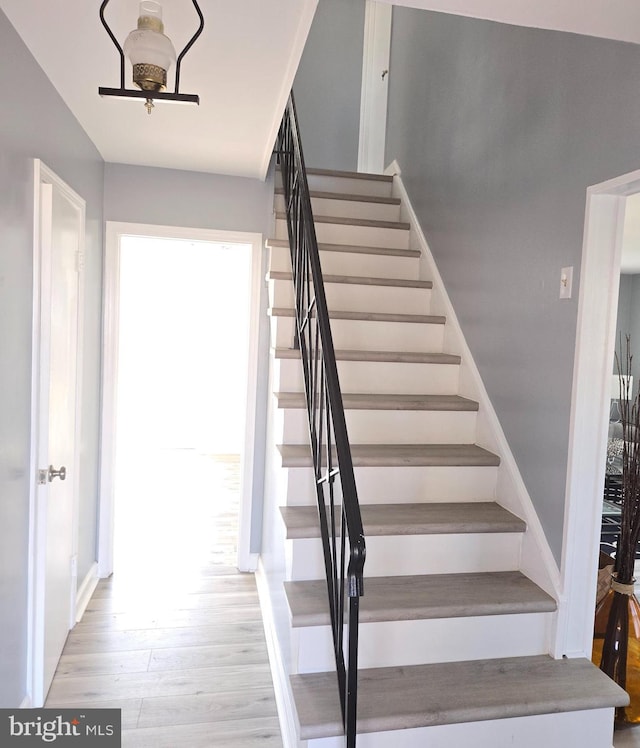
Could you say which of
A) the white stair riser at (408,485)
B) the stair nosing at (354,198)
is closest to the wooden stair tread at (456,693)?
the white stair riser at (408,485)

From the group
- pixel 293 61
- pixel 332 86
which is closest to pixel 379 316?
pixel 293 61

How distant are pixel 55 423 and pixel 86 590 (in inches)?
48.9

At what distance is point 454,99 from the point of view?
10.1 ft

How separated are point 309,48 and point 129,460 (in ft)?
15.4

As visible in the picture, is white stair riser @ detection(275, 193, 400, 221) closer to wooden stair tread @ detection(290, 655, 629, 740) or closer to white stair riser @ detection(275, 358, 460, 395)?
white stair riser @ detection(275, 358, 460, 395)

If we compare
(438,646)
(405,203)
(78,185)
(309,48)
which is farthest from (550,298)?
(309,48)

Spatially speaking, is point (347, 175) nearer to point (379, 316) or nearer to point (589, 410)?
point (379, 316)

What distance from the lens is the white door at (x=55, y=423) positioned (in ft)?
6.87

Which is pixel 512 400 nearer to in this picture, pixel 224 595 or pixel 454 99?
pixel 454 99

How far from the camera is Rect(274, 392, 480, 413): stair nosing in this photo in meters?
2.59

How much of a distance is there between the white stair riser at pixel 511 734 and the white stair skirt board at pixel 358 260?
2293 mm

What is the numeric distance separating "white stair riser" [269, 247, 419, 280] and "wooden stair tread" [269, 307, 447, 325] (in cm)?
36

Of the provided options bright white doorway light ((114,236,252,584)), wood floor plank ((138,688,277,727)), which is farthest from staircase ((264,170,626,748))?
bright white doorway light ((114,236,252,584))

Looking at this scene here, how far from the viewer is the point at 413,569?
88.9 inches
